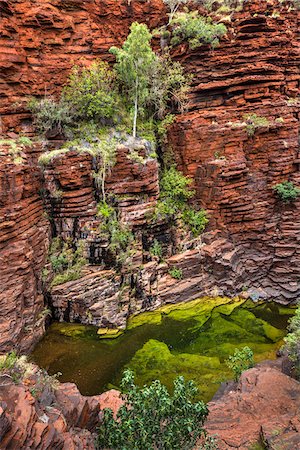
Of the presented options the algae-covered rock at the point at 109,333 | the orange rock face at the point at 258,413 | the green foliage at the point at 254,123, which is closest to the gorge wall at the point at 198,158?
the green foliage at the point at 254,123

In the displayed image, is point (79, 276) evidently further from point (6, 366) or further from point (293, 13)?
point (293, 13)

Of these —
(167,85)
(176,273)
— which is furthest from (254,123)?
(176,273)

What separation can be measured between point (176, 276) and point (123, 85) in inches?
475

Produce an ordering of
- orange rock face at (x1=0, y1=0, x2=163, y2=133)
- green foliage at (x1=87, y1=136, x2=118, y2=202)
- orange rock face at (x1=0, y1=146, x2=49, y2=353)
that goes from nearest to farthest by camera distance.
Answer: orange rock face at (x1=0, y1=146, x2=49, y2=353)
green foliage at (x1=87, y1=136, x2=118, y2=202)
orange rock face at (x1=0, y1=0, x2=163, y2=133)

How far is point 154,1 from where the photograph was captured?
19984 mm

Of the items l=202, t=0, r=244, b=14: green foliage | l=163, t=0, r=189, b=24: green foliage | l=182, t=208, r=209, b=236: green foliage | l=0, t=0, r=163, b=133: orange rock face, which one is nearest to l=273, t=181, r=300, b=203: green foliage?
l=182, t=208, r=209, b=236: green foliage

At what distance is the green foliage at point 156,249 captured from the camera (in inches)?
696

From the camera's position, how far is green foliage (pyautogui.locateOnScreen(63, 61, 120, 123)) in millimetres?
17875

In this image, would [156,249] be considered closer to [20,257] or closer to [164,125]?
[20,257]

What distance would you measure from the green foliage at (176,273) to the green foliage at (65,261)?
496cm

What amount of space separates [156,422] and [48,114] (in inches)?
618

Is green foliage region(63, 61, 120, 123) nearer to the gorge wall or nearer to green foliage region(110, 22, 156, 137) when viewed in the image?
the gorge wall

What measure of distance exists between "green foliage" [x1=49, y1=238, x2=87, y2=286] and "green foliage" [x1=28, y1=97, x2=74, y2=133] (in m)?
6.23

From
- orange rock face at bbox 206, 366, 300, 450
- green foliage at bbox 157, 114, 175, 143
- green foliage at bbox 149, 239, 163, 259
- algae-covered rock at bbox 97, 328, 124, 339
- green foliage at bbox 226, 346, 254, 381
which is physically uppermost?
green foliage at bbox 157, 114, 175, 143
